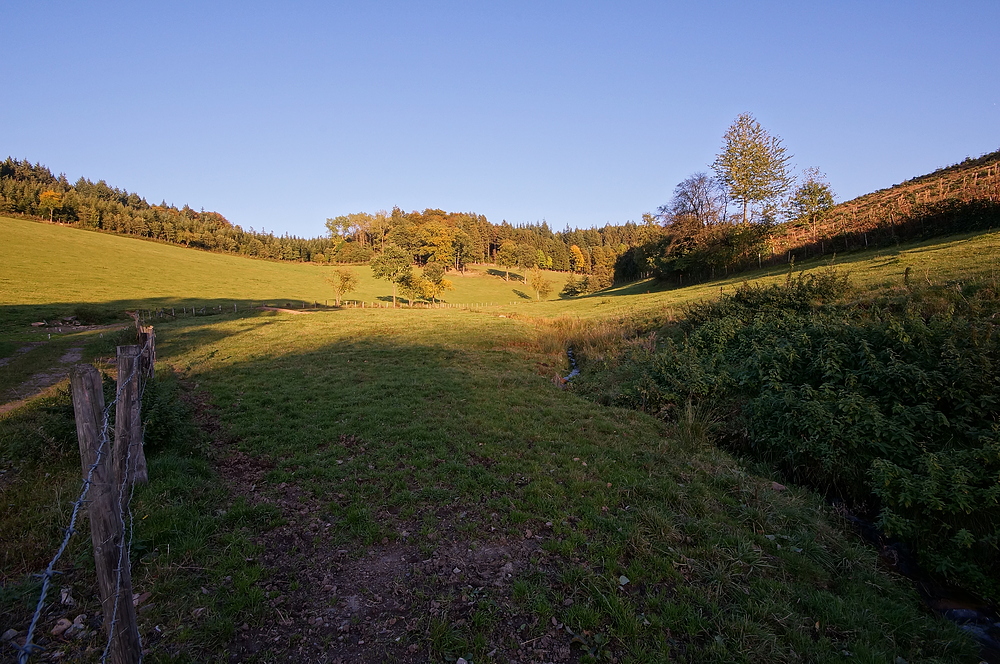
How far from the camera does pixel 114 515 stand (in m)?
3.19

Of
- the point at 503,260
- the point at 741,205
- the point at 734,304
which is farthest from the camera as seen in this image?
the point at 503,260

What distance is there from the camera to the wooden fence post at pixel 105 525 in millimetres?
3102

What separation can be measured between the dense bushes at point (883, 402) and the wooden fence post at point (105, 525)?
9.08 m

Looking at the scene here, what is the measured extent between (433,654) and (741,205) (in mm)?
46323

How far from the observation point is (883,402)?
7.88 metres

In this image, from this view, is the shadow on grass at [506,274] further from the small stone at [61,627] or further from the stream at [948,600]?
the small stone at [61,627]

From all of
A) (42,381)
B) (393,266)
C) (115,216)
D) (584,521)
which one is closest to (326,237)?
(115,216)

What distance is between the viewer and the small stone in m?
3.91

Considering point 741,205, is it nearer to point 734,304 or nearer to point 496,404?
point 734,304

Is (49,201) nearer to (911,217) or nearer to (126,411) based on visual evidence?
(126,411)

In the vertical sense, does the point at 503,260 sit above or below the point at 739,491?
above

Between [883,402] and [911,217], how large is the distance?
2809 cm

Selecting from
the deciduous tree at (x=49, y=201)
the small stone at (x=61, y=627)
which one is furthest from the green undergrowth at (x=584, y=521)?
the deciduous tree at (x=49, y=201)

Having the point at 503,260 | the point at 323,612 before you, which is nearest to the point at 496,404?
the point at 323,612
